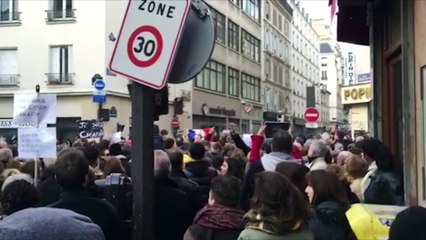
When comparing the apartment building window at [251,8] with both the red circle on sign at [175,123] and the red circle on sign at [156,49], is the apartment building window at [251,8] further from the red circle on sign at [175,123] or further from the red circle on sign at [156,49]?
the red circle on sign at [156,49]

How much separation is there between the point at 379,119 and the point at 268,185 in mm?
6502

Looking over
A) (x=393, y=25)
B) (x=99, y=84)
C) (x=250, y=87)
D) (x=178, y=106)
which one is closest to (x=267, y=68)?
(x=250, y=87)

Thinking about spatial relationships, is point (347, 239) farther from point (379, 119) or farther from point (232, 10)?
point (232, 10)

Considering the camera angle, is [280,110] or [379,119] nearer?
[379,119]

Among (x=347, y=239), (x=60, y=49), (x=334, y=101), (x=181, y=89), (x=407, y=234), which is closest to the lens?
(x=407, y=234)

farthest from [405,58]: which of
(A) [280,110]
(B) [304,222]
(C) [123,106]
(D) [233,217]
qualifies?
(A) [280,110]

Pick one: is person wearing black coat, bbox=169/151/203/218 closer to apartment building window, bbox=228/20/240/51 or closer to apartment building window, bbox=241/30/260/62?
apartment building window, bbox=228/20/240/51

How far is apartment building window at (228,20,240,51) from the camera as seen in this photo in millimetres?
47125

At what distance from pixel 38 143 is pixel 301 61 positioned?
261 ft

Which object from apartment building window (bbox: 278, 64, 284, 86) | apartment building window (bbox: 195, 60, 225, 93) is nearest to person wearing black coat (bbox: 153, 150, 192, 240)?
apartment building window (bbox: 195, 60, 225, 93)

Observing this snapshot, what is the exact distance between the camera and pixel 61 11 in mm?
32281

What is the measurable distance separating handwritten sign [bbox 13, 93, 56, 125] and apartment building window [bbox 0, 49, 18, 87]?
23.9 m

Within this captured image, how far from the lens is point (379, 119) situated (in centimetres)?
972

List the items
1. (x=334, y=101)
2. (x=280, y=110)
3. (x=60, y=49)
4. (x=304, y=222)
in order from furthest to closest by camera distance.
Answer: (x=334, y=101), (x=280, y=110), (x=60, y=49), (x=304, y=222)
